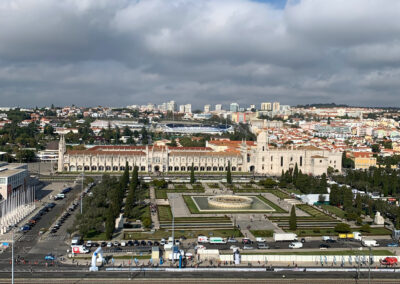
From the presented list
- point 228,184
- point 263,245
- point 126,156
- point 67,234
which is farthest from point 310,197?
point 126,156

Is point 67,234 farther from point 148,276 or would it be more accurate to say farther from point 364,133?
point 364,133

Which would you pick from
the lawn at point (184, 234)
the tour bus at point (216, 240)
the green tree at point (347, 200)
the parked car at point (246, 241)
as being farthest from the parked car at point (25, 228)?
the green tree at point (347, 200)

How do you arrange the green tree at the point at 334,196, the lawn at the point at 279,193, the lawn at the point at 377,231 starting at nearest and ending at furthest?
the lawn at the point at 377,231 → the green tree at the point at 334,196 → the lawn at the point at 279,193

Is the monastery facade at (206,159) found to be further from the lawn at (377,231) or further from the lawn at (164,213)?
the lawn at (377,231)

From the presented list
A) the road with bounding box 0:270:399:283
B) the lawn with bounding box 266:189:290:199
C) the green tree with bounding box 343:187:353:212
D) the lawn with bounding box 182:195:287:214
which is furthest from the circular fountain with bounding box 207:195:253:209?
the road with bounding box 0:270:399:283

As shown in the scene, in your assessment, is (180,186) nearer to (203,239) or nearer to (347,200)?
(347,200)

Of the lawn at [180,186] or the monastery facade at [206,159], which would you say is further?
the monastery facade at [206,159]
